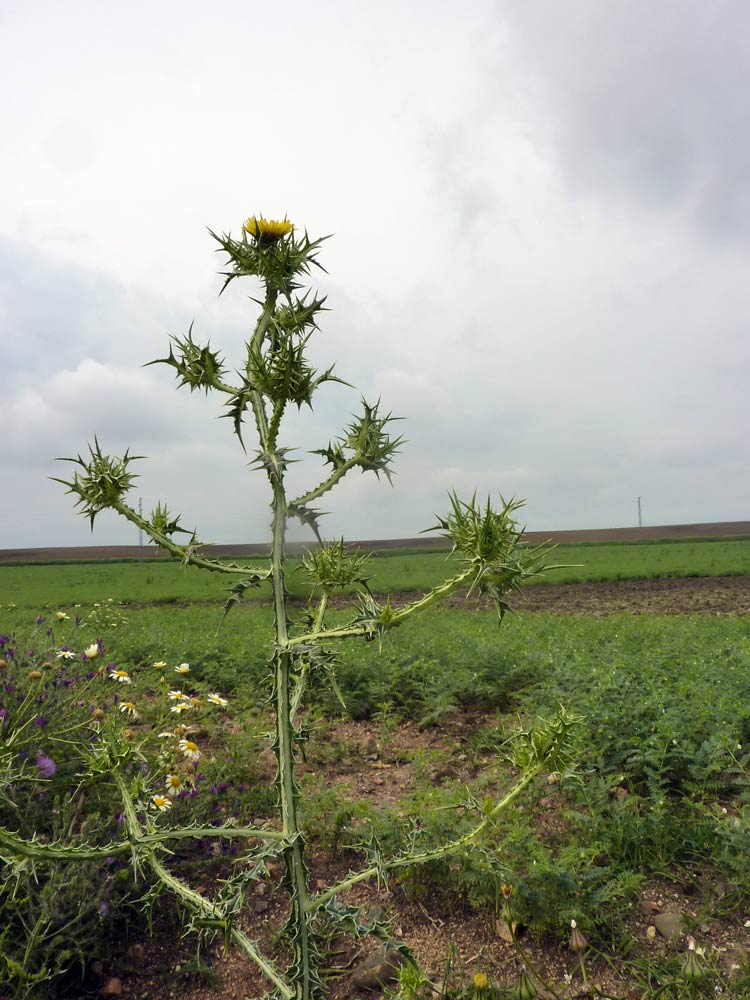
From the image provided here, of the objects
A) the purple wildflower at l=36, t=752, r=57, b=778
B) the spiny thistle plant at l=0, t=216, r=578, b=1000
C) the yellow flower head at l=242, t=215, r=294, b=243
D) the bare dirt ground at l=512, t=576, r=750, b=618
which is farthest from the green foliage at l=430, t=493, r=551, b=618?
the bare dirt ground at l=512, t=576, r=750, b=618

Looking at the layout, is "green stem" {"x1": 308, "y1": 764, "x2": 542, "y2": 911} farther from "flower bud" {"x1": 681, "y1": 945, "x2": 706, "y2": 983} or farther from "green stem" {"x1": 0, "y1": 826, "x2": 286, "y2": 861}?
"flower bud" {"x1": 681, "y1": 945, "x2": 706, "y2": 983}

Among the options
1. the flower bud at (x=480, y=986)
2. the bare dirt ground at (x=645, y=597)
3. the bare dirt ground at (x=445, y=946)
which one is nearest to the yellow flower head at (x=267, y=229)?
the bare dirt ground at (x=445, y=946)

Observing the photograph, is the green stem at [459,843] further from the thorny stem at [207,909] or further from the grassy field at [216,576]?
the grassy field at [216,576]

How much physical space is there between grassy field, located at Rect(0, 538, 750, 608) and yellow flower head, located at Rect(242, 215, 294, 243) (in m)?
18.8

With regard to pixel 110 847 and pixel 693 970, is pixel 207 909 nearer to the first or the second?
pixel 110 847

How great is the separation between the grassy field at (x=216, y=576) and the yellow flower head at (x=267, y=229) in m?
18.8

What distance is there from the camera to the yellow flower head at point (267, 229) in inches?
99.2

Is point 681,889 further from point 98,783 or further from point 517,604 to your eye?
point 517,604

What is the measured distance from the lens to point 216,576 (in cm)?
1944

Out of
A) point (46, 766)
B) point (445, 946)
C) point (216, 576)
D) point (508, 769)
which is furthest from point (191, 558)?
point (216, 576)

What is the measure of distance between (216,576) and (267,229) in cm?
1769

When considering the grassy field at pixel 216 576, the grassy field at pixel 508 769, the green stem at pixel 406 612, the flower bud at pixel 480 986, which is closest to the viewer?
the green stem at pixel 406 612

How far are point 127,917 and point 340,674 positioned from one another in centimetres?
384

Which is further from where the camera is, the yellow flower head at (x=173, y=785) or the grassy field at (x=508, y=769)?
the yellow flower head at (x=173, y=785)
